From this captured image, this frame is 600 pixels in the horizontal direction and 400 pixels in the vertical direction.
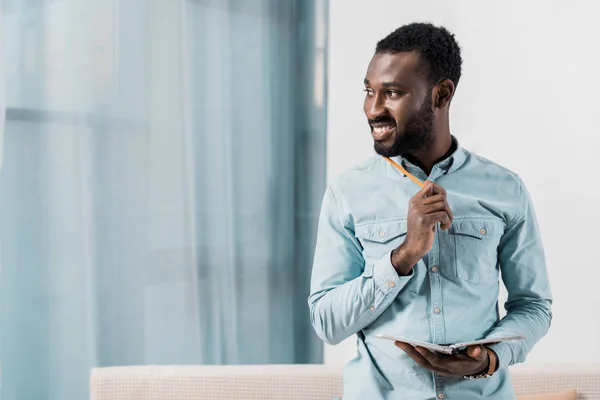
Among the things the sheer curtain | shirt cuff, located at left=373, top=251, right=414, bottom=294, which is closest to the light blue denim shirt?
shirt cuff, located at left=373, top=251, right=414, bottom=294

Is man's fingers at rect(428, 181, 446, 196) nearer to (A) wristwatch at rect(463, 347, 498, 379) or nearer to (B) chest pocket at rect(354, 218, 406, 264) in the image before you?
(B) chest pocket at rect(354, 218, 406, 264)

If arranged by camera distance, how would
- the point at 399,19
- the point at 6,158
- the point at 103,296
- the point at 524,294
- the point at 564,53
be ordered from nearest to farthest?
the point at 524,294 < the point at 6,158 < the point at 103,296 < the point at 564,53 < the point at 399,19

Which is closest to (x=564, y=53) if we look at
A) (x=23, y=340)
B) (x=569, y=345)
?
(x=569, y=345)

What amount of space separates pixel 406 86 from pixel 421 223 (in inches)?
9.6

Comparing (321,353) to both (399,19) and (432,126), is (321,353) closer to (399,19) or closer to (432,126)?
(399,19)

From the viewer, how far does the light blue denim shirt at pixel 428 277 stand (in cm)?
130

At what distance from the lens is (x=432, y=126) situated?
134 centimetres

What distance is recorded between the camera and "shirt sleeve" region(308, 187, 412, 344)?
49.6 inches

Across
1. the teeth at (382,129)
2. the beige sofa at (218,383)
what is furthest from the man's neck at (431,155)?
the beige sofa at (218,383)

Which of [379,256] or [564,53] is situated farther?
[564,53]

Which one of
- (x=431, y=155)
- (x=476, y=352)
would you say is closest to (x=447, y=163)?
(x=431, y=155)

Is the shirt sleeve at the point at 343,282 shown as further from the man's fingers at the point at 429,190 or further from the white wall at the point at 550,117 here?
the white wall at the point at 550,117

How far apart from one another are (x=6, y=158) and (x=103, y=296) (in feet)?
1.63

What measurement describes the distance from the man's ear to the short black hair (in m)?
0.01
